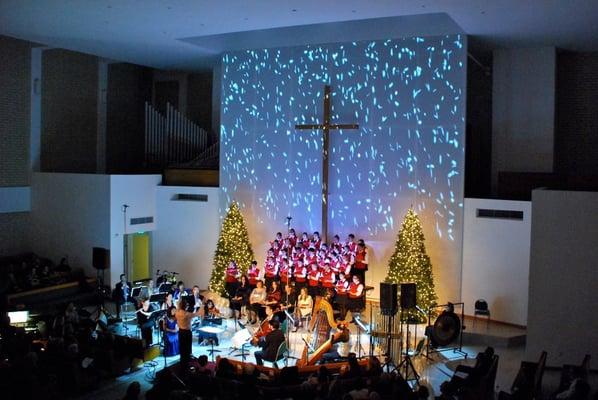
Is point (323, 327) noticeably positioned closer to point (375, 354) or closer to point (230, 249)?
point (375, 354)

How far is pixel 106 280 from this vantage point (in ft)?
53.6

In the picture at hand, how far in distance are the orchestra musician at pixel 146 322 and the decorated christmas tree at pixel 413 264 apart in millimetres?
5114

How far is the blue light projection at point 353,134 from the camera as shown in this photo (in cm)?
1451

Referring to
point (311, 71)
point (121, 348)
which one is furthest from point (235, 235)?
point (121, 348)

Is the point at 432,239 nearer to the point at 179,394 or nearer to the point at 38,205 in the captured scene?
the point at 179,394

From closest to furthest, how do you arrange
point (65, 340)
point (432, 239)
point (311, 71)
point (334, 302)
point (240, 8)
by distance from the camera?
1. point (65, 340)
2. point (240, 8)
3. point (334, 302)
4. point (432, 239)
5. point (311, 71)

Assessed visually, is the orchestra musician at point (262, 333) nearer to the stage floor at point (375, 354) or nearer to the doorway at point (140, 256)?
the stage floor at point (375, 354)

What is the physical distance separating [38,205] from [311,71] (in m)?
7.86

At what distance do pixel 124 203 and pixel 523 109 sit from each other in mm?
9860

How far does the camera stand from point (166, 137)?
18.6 metres

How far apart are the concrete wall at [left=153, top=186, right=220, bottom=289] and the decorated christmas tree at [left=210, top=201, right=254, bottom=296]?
89cm

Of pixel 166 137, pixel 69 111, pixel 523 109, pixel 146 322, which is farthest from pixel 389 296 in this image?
pixel 69 111

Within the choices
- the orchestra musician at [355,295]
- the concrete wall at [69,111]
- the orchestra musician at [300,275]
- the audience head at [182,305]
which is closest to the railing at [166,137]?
the concrete wall at [69,111]

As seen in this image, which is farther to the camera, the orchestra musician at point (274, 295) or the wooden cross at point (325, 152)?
the wooden cross at point (325, 152)
